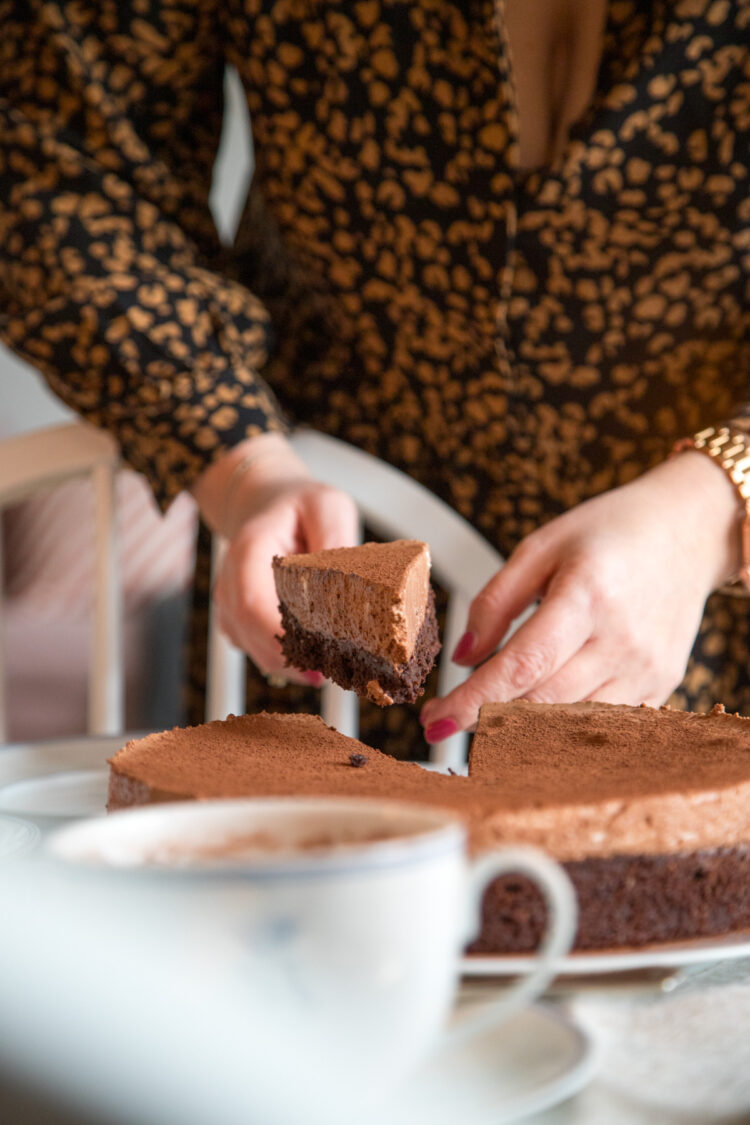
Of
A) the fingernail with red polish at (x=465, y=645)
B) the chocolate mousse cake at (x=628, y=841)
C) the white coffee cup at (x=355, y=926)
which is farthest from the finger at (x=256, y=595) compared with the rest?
the white coffee cup at (x=355, y=926)

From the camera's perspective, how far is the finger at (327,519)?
94cm

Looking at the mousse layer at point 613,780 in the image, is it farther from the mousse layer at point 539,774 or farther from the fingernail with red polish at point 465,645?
the fingernail with red polish at point 465,645

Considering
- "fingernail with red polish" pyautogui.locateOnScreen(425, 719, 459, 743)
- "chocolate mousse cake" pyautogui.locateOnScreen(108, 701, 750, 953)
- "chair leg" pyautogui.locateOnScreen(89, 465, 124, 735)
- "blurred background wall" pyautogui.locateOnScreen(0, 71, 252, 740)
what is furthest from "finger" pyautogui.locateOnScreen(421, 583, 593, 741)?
"blurred background wall" pyautogui.locateOnScreen(0, 71, 252, 740)

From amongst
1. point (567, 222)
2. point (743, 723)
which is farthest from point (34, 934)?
point (567, 222)

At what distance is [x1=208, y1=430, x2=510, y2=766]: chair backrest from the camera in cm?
112

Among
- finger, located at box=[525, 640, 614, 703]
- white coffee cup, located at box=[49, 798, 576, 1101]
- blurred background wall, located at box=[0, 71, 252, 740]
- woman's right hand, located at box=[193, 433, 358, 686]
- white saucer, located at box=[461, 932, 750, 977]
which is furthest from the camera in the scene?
blurred background wall, located at box=[0, 71, 252, 740]

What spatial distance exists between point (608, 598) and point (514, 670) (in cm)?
10

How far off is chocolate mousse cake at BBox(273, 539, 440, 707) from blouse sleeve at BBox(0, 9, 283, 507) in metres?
0.30

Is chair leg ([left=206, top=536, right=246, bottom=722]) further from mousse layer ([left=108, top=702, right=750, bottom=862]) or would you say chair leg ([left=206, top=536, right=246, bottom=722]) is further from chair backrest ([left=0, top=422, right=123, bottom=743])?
mousse layer ([left=108, top=702, right=750, bottom=862])

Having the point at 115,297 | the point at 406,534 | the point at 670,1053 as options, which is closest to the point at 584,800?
the point at 670,1053

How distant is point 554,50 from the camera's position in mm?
1022

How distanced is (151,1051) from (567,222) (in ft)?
2.97

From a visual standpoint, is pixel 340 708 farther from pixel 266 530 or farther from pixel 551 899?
pixel 551 899

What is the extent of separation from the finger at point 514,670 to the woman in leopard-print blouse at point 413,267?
76mm
